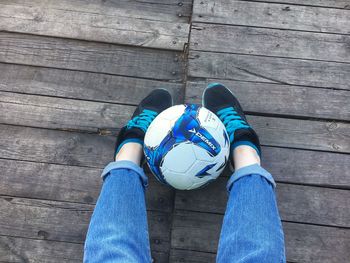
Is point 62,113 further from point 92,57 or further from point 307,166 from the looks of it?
point 307,166

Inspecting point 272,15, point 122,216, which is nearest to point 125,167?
point 122,216

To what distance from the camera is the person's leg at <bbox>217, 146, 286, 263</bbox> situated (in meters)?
1.24

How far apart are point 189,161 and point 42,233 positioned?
2.89ft

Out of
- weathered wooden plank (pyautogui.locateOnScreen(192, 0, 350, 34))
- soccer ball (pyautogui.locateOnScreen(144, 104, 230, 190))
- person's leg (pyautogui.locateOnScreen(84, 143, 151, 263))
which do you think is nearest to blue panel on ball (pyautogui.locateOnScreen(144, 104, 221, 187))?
soccer ball (pyautogui.locateOnScreen(144, 104, 230, 190))

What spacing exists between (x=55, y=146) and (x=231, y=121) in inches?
37.9

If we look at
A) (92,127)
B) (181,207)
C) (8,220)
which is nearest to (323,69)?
(181,207)

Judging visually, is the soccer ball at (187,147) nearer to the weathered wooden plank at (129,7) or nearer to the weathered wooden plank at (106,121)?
the weathered wooden plank at (106,121)

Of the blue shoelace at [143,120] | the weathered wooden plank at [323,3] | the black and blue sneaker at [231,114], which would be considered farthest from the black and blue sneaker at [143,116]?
the weathered wooden plank at [323,3]

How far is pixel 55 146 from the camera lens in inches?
73.4

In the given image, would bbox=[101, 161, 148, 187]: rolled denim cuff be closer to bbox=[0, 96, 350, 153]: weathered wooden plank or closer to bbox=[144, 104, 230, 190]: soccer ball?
bbox=[144, 104, 230, 190]: soccer ball

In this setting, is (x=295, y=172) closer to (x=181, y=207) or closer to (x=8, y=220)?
(x=181, y=207)

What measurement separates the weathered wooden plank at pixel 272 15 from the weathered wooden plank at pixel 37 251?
148 cm

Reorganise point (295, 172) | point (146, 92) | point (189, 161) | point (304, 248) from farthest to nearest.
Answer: point (146, 92) → point (295, 172) → point (304, 248) → point (189, 161)

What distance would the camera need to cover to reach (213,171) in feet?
4.87
